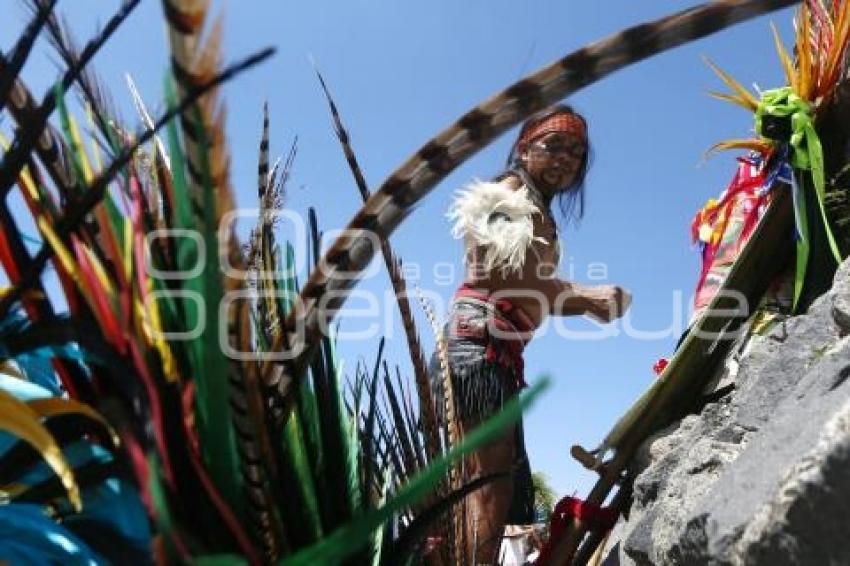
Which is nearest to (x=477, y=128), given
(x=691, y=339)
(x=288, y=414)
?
(x=288, y=414)

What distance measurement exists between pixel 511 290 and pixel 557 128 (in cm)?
58

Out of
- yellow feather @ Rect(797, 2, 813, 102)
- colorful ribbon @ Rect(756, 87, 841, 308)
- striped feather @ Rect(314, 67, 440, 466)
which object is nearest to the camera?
striped feather @ Rect(314, 67, 440, 466)

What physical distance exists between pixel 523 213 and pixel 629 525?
1.04 m

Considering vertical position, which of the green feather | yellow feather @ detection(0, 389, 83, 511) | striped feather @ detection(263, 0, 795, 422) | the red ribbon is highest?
striped feather @ detection(263, 0, 795, 422)

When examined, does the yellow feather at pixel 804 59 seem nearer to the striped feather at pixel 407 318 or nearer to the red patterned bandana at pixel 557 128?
the red patterned bandana at pixel 557 128

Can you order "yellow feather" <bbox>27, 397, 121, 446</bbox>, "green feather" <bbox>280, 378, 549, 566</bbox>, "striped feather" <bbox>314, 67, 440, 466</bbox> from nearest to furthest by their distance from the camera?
"green feather" <bbox>280, 378, 549, 566</bbox>, "yellow feather" <bbox>27, 397, 121, 446</bbox>, "striped feather" <bbox>314, 67, 440, 466</bbox>

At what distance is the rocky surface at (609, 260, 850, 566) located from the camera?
0.75 m

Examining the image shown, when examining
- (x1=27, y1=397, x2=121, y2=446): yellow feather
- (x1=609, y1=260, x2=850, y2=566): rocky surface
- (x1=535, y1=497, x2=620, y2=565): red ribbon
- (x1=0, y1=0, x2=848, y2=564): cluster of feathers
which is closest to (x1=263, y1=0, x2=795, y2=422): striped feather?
(x1=0, y1=0, x2=848, y2=564): cluster of feathers

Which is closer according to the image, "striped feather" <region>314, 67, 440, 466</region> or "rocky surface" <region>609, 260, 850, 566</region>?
"rocky surface" <region>609, 260, 850, 566</region>

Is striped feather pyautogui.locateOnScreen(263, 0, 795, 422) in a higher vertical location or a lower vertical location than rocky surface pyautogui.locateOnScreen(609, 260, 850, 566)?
higher

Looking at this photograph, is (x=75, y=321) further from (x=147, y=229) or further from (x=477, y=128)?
(x=477, y=128)

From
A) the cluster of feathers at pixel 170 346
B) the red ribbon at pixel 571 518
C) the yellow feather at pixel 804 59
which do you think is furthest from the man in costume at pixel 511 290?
the cluster of feathers at pixel 170 346

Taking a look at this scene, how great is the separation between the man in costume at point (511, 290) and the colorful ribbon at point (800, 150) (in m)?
0.64

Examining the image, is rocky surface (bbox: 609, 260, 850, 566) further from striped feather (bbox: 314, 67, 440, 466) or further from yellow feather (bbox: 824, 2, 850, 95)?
yellow feather (bbox: 824, 2, 850, 95)
